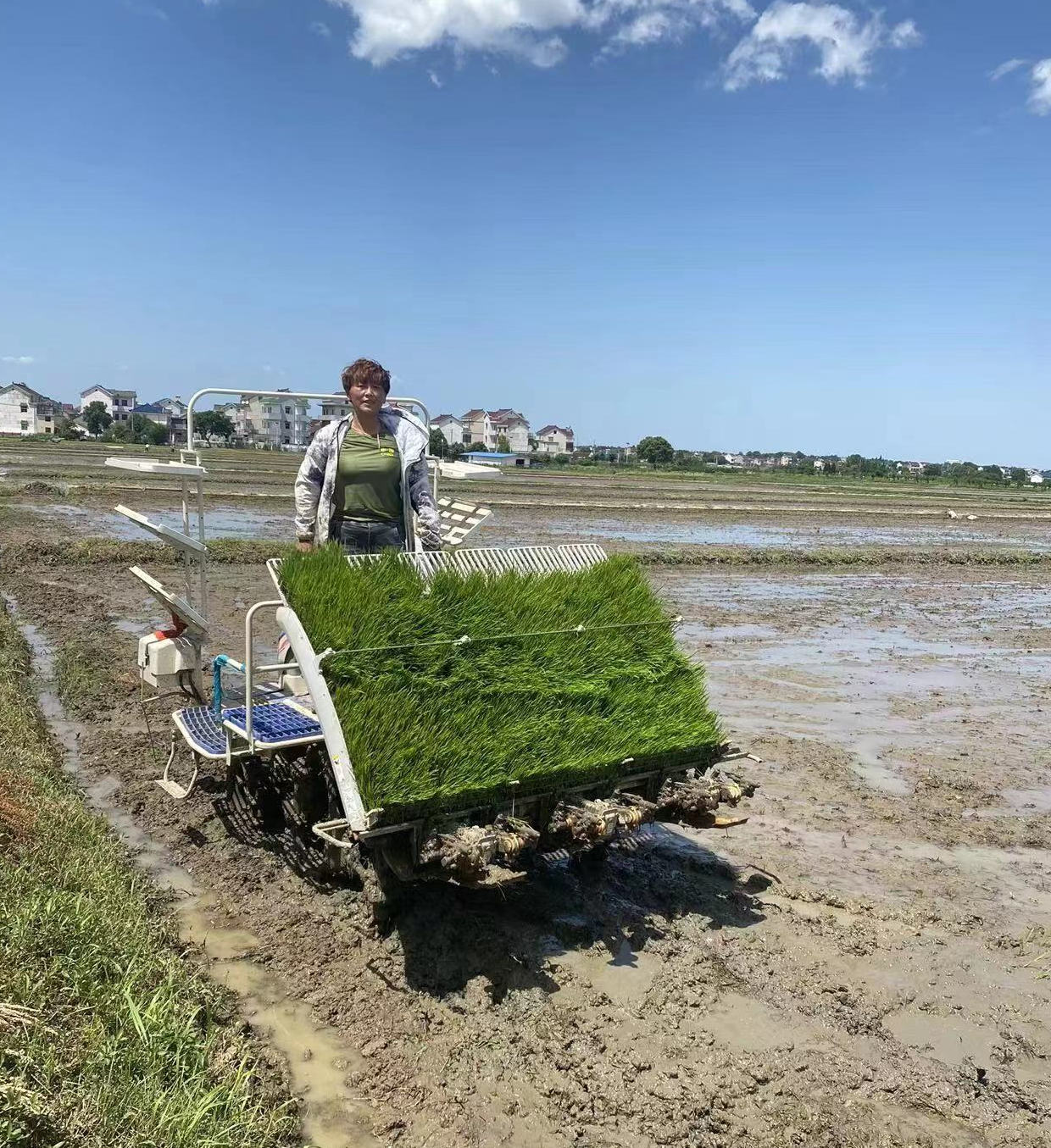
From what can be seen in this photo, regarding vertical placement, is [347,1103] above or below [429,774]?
below

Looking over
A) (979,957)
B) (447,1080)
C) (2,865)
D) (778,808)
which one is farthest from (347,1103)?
(778,808)

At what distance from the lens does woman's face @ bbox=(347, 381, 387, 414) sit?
4.98 m

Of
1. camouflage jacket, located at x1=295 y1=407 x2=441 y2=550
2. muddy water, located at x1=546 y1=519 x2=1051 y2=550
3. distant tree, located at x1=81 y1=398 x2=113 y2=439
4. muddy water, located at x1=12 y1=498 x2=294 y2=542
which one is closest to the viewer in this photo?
camouflage jacket, located at x1=295 y1=407 x2=441 y2=550

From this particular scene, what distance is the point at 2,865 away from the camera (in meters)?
4.39

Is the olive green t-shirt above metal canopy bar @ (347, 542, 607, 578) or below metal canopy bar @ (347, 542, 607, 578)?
above

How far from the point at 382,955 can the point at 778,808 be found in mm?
3530

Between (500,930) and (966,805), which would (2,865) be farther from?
(966,805)

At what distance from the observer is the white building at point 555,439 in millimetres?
152625

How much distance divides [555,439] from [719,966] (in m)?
151

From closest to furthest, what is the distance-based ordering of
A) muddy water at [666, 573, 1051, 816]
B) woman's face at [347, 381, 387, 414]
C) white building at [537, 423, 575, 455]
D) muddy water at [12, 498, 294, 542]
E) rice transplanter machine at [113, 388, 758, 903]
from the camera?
rice transplanter machine at [113, 388, 758, 903], woman's face at [347, 381, 387, 414], muddy water at [666, 573, 1051, 816], muddy water at [12, 498, 294, 542], white building at [537, 423, 575, 455]

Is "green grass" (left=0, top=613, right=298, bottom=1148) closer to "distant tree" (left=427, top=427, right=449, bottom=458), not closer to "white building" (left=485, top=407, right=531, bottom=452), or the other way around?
"distant tree" (left=427, top=427, right=449, bottom=458)

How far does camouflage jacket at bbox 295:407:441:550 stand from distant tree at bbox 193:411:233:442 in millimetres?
56690

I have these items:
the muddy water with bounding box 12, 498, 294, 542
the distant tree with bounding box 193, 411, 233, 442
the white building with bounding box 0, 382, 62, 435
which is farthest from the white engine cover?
the white building with bounding box 0, 382, 62, 435

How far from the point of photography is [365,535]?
17.4 ft
